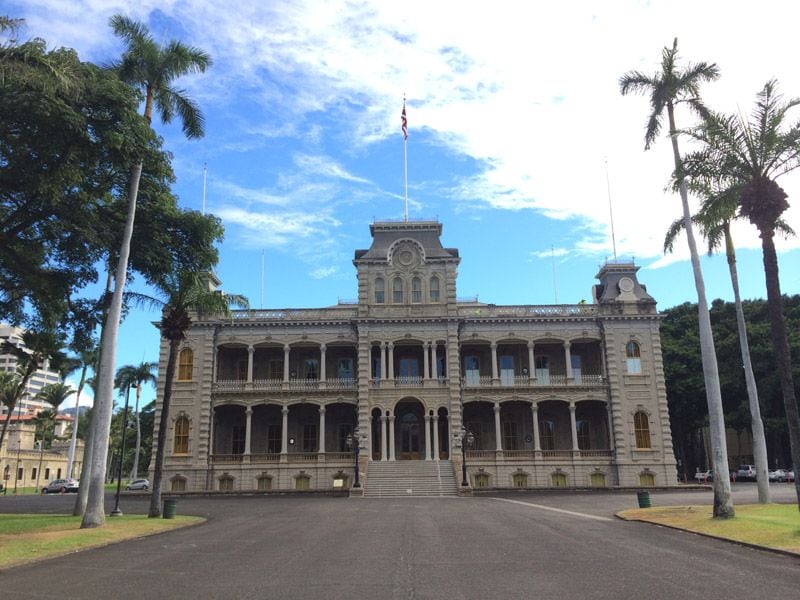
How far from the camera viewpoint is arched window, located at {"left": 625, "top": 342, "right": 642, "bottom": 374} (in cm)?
4416

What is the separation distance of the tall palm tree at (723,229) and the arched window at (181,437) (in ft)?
108

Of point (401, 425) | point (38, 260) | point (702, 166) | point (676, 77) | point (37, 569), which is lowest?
point (37, 569)

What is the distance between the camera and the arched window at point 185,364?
44656 millimetres

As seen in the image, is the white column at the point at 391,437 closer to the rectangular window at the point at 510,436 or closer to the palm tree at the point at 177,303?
the rectangular window at the point at 510,436

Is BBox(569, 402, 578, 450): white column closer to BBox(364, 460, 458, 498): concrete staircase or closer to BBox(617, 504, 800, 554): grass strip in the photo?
BBox(364, 460, 458, 498): concrete staircase

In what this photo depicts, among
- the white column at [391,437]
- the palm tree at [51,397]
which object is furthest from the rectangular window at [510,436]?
the palm tree at [51,397]

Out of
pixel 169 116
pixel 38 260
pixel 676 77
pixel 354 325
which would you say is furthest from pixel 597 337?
pixel 38 260

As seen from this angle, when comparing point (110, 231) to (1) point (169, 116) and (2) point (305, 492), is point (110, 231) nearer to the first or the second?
(1) point (169, 116)

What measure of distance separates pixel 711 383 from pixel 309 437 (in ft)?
102

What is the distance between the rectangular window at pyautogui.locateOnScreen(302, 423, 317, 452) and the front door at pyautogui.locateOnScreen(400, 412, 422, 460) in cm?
617

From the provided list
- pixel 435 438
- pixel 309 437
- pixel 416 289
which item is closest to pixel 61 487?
pixel 309 437

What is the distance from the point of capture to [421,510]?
25.8 meters

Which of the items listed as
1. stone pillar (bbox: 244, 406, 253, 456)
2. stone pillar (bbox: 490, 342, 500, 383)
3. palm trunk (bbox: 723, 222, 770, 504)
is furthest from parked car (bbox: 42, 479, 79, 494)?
palm trunk (bbox: 723, 222, 770, 504)

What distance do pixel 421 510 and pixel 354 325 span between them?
20.9m
